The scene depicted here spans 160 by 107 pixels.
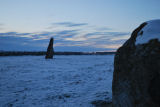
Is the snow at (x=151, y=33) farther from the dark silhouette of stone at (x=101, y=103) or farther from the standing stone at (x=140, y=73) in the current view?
the dark silhouette of stone at (x=101, y=103)

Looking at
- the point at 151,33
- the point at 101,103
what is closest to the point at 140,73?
the point at 151,33

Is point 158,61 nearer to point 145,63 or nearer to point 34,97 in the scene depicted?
point 145,63

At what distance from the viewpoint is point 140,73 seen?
252 cm

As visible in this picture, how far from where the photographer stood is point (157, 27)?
2.91 meters

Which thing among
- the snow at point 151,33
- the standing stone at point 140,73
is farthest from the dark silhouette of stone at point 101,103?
the snow at point 151,33

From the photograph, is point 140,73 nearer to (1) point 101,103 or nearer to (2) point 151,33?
(2) point 151,33

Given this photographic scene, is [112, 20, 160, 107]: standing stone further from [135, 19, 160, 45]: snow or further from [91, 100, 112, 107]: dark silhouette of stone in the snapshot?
[91, 100, 112, 107]: dark silhouette of stone

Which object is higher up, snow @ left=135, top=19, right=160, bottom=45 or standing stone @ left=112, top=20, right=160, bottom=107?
snow @ left=135, top=19, right=160, bottom=45

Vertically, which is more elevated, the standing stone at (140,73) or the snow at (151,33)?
the snow at (151,33)

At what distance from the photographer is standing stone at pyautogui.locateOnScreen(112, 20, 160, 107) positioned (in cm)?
232

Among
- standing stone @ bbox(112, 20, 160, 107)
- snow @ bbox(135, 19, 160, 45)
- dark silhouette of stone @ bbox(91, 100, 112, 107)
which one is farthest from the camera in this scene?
dark silhouette of stone @ bbox(91, 100, 112, 107)

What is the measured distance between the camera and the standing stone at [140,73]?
7.62ft

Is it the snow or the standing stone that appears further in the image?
the snow

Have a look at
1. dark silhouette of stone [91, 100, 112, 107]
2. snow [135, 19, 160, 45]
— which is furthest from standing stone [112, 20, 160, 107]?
dark silhouette of stone [91, 100, 112, 107]
